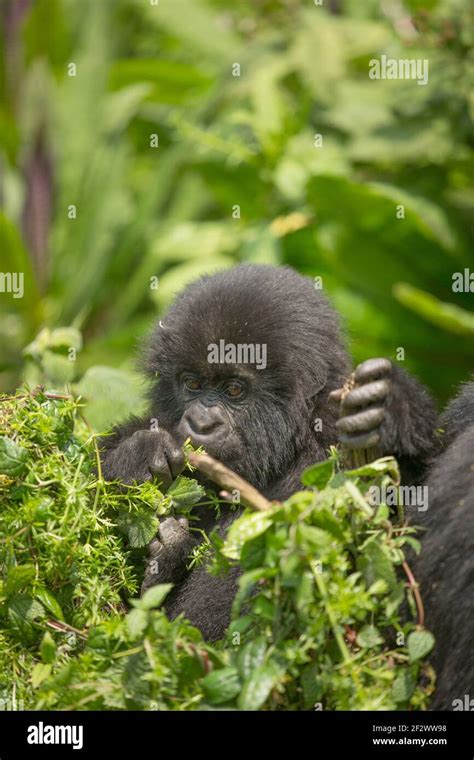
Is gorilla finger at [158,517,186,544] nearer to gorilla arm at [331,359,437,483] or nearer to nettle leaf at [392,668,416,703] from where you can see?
gorilla arm at [331,359,437,483]

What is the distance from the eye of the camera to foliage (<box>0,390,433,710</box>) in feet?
7.80

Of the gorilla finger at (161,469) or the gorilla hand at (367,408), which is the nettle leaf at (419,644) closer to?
the gorilla hand at (367,408)

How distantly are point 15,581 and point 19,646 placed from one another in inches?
7.1

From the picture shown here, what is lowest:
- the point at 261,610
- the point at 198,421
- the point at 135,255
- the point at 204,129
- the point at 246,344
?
the point at 261,610

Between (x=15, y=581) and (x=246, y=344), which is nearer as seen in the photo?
(x=15, y=581)

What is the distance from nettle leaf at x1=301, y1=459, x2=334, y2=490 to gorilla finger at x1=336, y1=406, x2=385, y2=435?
0.20 m

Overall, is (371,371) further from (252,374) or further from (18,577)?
(18,577)

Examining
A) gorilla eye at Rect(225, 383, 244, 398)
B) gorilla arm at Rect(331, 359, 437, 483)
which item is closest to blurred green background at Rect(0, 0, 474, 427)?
gorilla eye at Rect(225, 383, 244, 398)

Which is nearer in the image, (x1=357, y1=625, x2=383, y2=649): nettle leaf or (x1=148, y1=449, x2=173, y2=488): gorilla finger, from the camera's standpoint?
(x1=357, y1=625, x2=383, y2=649): nettle leaf

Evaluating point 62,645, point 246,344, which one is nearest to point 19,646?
point 62,645

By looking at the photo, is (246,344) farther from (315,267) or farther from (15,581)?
(315,267)

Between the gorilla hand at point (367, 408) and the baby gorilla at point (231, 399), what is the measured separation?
17 centimetres

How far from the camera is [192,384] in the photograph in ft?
11.3

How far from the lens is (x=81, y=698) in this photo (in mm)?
2434
